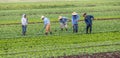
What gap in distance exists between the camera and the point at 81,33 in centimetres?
3806

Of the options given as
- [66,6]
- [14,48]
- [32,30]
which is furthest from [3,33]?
[66,6]

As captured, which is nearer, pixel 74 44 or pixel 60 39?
pixel 74 44

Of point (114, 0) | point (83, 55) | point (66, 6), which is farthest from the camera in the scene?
point (114, 0)

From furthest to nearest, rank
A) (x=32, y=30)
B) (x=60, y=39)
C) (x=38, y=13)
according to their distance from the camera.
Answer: (x=38, y=13), (x=32, y=30), (x=60, y=39)

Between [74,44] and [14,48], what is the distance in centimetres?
475

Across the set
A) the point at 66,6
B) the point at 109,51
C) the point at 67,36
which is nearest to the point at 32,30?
the point at 67,36

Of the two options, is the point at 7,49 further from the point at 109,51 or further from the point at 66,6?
the point at 66,6

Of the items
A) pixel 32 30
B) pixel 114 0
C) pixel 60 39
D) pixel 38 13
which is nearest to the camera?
pixel 60 39

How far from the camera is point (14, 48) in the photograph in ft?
97.4

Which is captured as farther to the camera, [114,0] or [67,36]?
[114,0]

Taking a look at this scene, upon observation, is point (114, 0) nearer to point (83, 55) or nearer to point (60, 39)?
point (60, 39)

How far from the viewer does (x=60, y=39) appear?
3412cm

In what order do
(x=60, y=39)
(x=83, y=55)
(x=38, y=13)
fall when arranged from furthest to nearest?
1. (x=38, y=13)
2. (x=60, y=39)
3. (x=83, y=55)

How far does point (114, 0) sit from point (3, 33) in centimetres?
5416
